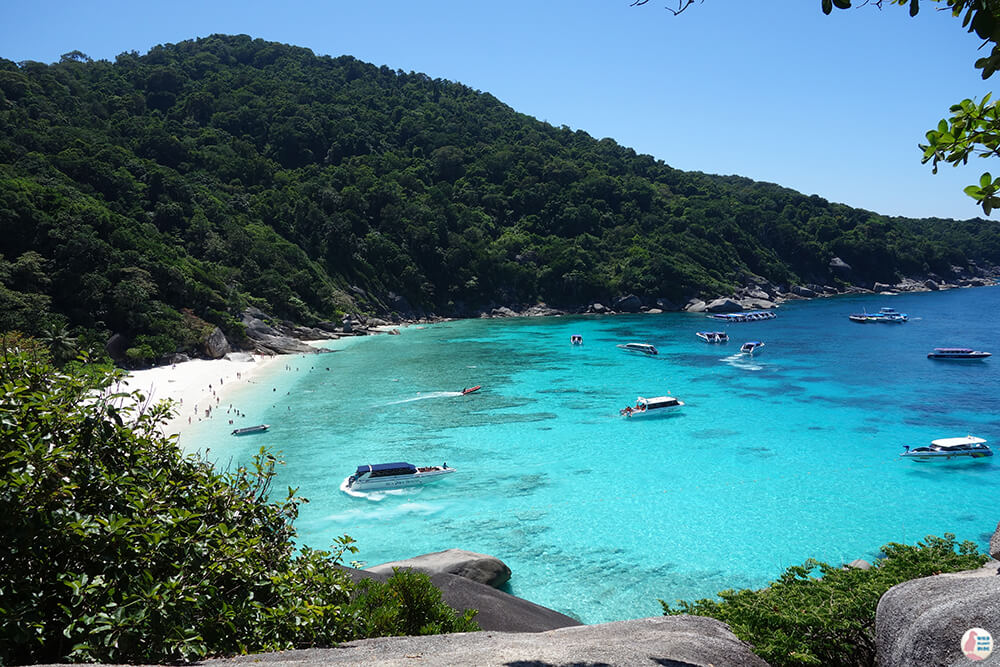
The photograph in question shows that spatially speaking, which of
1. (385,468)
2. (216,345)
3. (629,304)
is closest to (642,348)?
(629,304)

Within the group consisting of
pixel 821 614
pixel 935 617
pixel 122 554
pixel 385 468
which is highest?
pixel 122 554

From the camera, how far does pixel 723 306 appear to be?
314 feet

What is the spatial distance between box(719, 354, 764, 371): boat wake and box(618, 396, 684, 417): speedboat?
17.0 metres

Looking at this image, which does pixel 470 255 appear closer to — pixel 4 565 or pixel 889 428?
pixel 889 428

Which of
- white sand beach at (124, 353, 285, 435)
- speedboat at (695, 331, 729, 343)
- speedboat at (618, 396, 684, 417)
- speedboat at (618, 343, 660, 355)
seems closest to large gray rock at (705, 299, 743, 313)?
speedboat at (695, 331, 729, 343)

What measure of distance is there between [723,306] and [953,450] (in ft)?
229

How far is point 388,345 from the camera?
2579 inches

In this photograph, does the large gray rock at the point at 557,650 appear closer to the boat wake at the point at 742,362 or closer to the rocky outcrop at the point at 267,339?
the boat wake at the point at 742,362

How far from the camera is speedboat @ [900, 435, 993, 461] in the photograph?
28250 mm

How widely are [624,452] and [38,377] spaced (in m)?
27.6

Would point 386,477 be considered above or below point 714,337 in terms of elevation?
below

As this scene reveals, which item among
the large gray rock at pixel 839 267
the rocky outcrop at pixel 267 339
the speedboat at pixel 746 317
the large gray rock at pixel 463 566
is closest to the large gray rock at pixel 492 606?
the large gray rock at pixel 463 566

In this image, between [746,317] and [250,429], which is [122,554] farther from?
[746,317]

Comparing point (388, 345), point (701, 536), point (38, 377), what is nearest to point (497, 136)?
point (388, 345)
